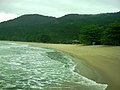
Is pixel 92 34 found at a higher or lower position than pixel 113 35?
higher

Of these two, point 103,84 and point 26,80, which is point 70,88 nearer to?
point 103,84

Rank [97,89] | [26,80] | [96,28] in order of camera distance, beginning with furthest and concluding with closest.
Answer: [96,28]
[26,80]
[97,89]

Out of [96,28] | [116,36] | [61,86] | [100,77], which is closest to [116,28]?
[116,36]

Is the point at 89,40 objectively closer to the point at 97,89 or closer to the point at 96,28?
the point at 96,28

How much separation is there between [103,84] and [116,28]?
135ft

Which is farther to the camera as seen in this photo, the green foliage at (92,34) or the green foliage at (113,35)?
the green foliage at (92,34)

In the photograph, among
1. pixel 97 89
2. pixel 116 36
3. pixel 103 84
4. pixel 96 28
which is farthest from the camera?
pixel 96 28

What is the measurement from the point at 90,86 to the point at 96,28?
50532mm

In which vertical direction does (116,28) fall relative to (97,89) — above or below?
above

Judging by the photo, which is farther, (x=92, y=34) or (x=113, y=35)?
(x=92, y=34)

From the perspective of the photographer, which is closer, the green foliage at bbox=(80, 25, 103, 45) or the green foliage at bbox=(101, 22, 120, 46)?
the green foliage at bbox=(101, 22, 120, 46)

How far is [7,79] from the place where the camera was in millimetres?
16047

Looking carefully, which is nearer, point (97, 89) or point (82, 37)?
point (97, 89)

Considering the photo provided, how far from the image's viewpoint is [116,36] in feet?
178
